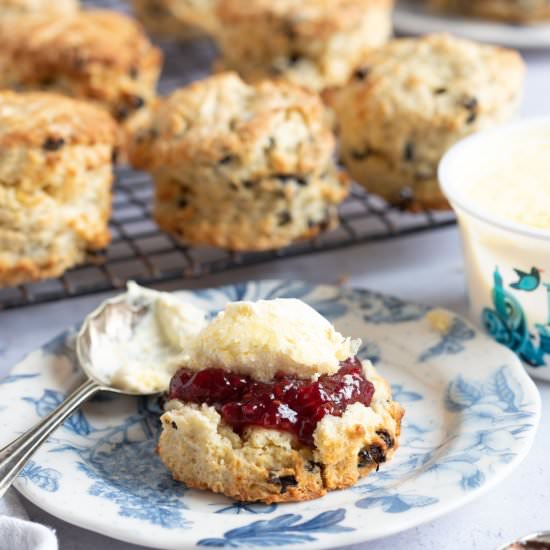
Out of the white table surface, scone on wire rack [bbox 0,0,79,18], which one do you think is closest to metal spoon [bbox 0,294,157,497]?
the white table surface

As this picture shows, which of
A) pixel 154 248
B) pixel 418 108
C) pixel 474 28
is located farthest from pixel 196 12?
pixel 418 108

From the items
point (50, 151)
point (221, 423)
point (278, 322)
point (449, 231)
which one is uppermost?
point (50, 151)

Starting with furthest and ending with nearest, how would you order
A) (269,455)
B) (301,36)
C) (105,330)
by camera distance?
(301,36) < (105,330) < (269,455)

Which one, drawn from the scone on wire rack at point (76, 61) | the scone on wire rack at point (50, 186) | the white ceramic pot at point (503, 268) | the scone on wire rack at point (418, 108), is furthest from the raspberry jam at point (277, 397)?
the scone on wire rack at point (76, 61)

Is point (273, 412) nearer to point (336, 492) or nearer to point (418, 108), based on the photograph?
point (336, 492)

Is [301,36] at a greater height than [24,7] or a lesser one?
lesser

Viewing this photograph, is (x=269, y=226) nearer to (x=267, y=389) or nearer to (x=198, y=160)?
(x=198, y=160)

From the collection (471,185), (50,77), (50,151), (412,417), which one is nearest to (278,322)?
(412,417)

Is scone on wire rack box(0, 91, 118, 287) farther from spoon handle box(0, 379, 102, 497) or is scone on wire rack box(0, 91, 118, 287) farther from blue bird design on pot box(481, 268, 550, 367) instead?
blue bird design on pot box(481, 268, 550, 367)
